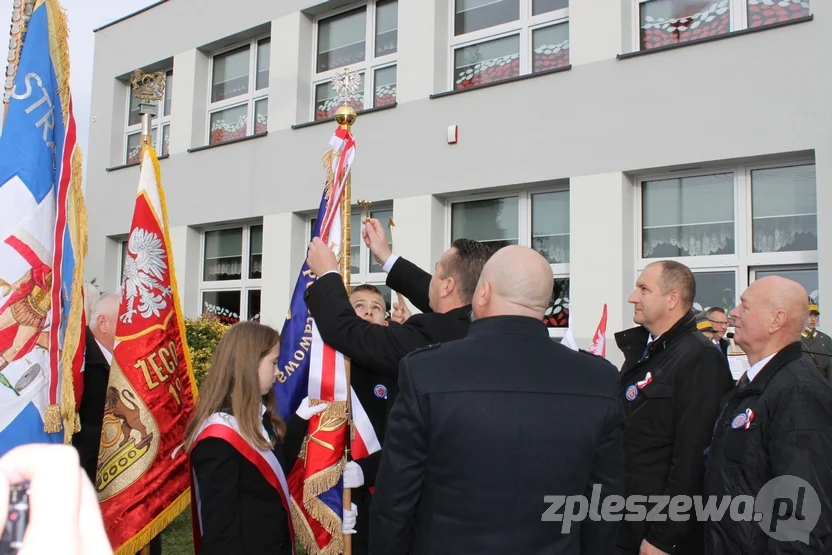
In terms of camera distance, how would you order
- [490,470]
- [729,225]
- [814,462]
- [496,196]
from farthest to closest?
[496,196] < [729,225] < [814,462] < [490,470]

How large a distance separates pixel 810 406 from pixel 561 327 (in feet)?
16.1

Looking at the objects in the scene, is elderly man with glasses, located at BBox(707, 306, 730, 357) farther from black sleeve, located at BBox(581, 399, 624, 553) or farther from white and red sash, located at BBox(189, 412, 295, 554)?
white and red sash, located at BBox(189, 412, 295, 554)

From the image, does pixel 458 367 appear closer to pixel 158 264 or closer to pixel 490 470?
pixel 490 470

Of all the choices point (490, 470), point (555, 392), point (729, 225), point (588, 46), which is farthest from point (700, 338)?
point (588, 46)


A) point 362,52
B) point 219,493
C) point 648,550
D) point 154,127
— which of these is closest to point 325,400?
point 219,493

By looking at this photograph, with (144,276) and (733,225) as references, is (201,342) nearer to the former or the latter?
(144,276)

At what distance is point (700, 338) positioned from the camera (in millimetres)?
3127

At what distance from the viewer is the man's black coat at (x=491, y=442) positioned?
189 cm

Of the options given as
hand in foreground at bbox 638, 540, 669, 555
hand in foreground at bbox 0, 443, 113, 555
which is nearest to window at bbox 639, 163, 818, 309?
hand in foreground at bbox 638, 540, 669, 555

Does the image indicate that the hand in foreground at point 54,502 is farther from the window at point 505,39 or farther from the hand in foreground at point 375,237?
the window at point 505,39

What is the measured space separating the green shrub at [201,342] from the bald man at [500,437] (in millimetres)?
6280

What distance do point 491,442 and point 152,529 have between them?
79.9 inches

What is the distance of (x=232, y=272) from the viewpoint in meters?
10.8

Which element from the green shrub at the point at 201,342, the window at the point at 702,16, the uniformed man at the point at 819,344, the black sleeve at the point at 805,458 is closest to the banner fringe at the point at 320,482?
the black sleeve at the point at 805,458
